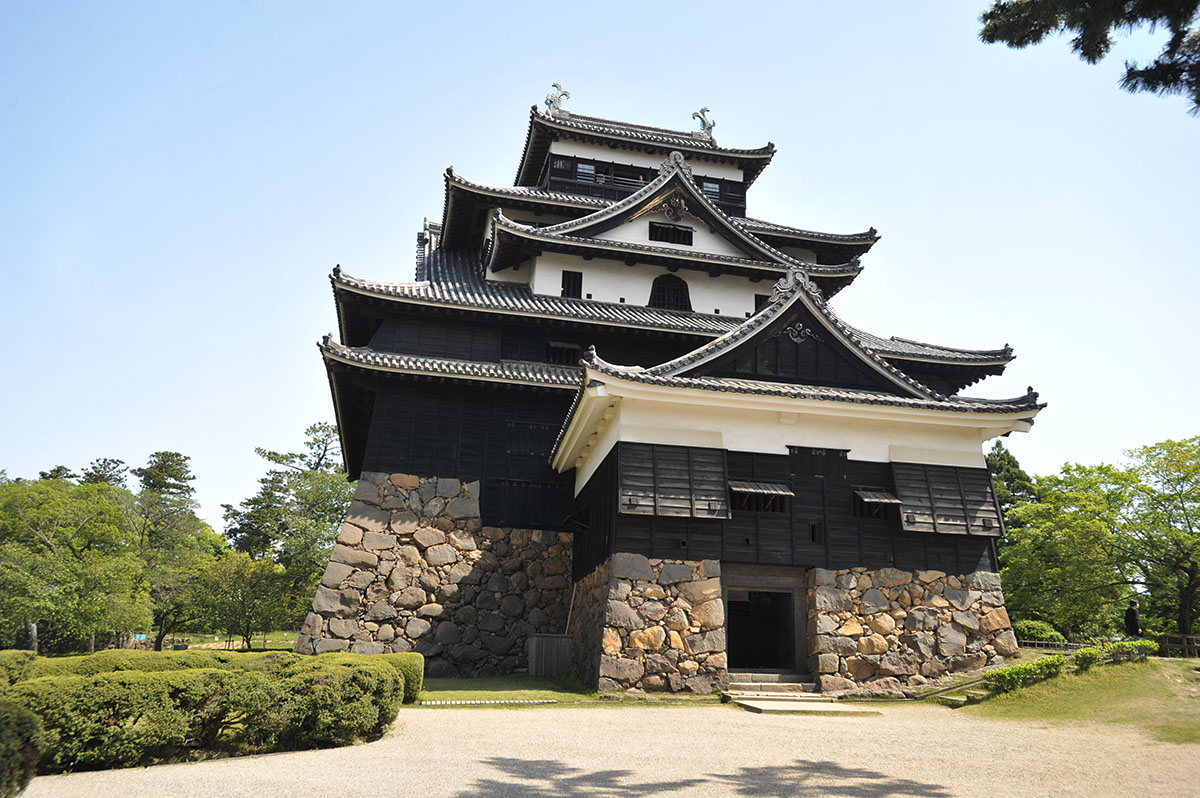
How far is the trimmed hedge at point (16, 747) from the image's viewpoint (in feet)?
18.1

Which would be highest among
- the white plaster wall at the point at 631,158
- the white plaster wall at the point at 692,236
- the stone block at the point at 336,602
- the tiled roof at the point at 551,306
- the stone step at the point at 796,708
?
the white plaster wall at the point at 631,158

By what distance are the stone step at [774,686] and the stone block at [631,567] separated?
250 centimetres

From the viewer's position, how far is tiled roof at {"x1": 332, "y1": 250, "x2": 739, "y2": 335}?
20844 mm

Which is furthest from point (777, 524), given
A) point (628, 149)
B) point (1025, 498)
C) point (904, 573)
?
point (1025, 498)

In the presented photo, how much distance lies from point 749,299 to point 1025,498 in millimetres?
31797

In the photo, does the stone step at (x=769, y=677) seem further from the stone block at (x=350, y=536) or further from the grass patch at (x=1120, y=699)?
the stone block at (x=350, y=536)

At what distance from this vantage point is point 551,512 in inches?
796

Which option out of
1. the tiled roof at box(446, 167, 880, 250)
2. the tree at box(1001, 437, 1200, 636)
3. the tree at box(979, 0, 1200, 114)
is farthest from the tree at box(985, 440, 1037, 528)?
the tree at box(979, 0, 1200, 114)

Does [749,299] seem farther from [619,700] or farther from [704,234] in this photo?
[619,700]

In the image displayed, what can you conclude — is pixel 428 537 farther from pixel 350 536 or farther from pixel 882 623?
pixel 882 623

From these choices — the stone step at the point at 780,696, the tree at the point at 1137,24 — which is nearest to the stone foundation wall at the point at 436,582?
the stone step at the point at 780,696

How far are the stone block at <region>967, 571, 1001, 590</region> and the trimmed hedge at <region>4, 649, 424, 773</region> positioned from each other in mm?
11793

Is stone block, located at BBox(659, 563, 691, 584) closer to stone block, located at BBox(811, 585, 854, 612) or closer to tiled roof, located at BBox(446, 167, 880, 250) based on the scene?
stone block, located at BBox(811, 585, 854, 612)

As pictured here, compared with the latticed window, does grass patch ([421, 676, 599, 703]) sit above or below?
below
